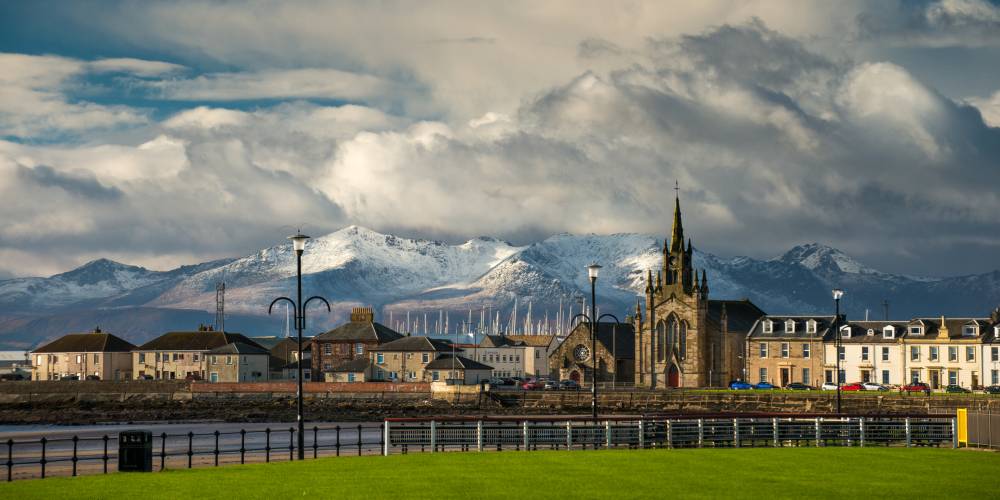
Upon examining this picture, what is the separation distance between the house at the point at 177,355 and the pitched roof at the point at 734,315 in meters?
60.6

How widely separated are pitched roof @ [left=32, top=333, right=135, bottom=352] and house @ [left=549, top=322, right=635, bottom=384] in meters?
61.5

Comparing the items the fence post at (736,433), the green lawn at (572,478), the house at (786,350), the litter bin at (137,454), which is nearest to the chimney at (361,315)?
the house at (786,350)

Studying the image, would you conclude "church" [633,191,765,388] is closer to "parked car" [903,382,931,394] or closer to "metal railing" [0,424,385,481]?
"parked car" [903,382,931,394]

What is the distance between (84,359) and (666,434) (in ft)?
448

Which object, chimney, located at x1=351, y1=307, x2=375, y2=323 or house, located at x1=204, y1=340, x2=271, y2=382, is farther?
chimney, located at x1=351, y1=307, x2=375, y2=323

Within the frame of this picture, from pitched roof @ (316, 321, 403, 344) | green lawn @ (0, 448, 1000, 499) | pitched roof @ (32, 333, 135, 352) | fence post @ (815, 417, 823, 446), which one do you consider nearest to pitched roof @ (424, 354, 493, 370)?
pitched roof @ (316, 321, 403, 344)

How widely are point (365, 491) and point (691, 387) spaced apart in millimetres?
106135

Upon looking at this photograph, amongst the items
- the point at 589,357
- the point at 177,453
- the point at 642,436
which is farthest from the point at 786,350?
the point at 177,453

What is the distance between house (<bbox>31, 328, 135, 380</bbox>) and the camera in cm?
17462

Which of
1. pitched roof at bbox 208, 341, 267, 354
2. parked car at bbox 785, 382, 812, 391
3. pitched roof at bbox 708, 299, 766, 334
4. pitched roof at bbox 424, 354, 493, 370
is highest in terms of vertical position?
pitched roof at bbox 708, 299, 766, 334

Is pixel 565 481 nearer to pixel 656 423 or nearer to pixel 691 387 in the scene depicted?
pixel 656 423

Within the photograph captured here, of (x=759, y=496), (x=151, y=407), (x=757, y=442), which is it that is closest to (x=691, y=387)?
(x=151, y=407)

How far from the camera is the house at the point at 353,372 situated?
488 feet

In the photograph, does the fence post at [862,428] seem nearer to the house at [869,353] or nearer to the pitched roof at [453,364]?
the house at [869,353]
